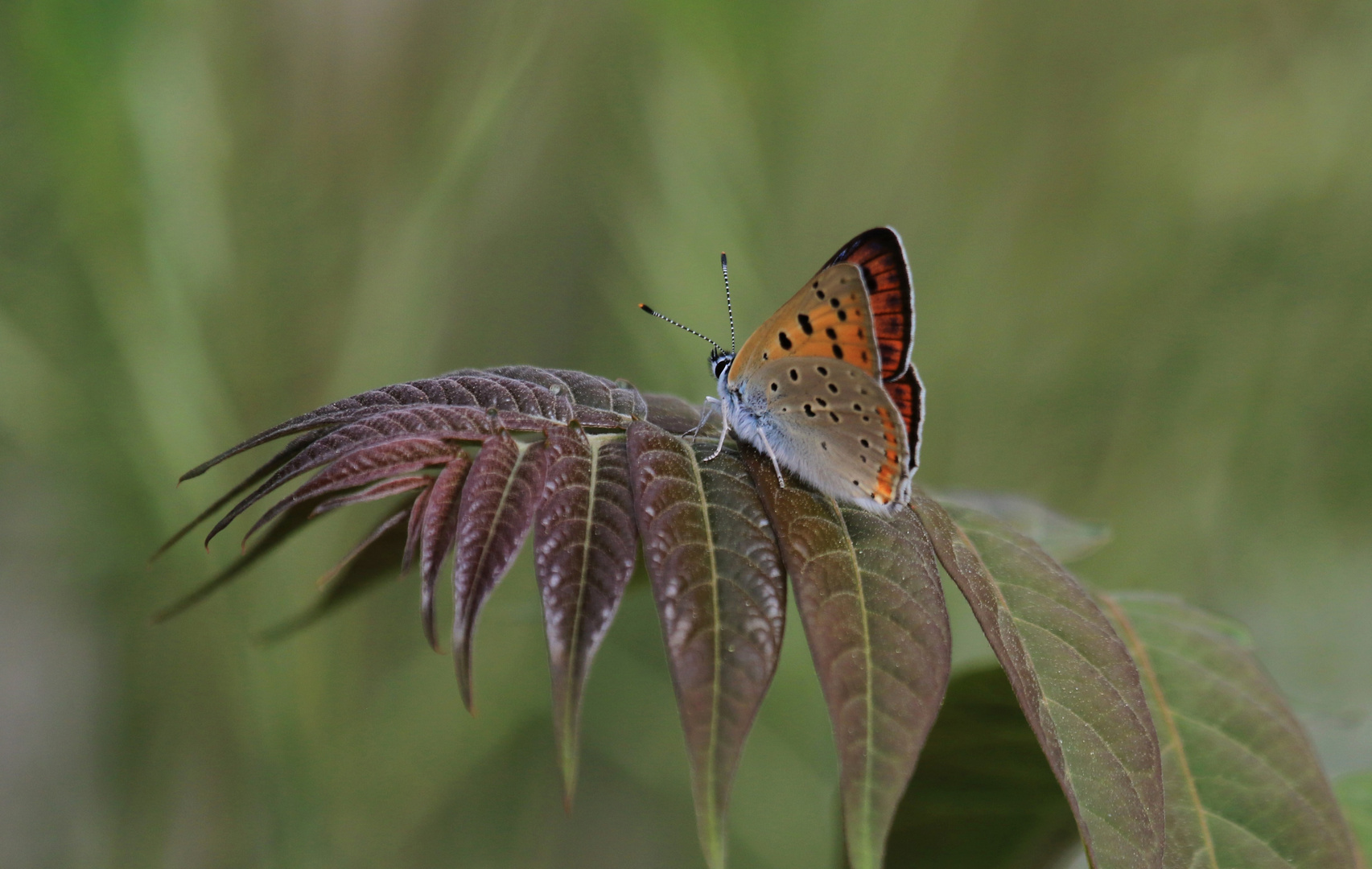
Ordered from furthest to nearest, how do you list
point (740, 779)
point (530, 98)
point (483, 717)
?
point (530, 98) < point (740, 779) < point (483, 717)

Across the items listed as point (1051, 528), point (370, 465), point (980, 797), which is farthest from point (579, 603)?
point (1051, 528)

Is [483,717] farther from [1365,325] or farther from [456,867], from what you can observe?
[1365,325]

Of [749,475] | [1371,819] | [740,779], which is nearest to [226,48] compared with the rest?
[749,475]

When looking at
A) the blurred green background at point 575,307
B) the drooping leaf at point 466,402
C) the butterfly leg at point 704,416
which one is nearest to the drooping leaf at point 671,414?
the butterfly leg at point 704,416

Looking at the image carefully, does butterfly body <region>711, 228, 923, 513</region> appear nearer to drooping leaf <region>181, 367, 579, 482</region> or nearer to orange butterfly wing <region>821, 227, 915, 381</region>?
orange butterfly wing <region>821, 227, 915, 381</region>

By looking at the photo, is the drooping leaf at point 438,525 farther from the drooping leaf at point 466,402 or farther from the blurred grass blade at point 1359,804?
the blurred grass blade at point 1359,804
